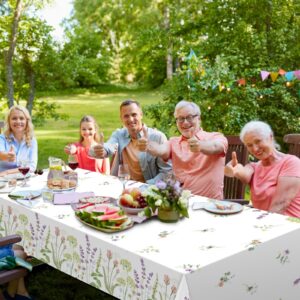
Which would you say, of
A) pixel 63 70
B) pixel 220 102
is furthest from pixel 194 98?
pixel 63 70

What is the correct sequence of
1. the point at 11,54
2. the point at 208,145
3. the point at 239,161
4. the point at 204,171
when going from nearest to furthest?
the point at 208,145 → the point at 204,171 → the point at 239,161 → the point at 11,54

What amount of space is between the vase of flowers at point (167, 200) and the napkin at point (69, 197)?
527 millimetres

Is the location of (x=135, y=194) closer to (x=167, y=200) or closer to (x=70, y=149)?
(x=167, y=200)

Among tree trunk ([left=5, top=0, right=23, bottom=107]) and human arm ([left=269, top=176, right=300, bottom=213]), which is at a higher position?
tree trunk ([left=5, top=0, right=23, bottom=107])

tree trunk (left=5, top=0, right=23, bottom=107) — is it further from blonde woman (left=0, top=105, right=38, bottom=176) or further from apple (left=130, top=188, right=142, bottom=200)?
apple (left=130, top=188, right=142, bottom=200)

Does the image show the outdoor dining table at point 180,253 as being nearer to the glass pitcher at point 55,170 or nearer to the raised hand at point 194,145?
the glass pitcher at point 55,170

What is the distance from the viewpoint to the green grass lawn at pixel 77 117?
9063 millimetres

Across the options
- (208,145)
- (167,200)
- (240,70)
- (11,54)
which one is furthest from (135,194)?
(11,54)

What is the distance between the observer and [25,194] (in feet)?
8.76

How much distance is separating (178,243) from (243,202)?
37.8 inches

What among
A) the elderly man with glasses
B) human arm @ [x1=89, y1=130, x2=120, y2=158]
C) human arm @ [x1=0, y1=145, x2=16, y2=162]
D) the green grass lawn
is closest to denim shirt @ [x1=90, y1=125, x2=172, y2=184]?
human arm @ [x1=89, y1=130, x2=120, y2=158]

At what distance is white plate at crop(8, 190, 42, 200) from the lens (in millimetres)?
2607

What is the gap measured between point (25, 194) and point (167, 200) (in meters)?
0.93

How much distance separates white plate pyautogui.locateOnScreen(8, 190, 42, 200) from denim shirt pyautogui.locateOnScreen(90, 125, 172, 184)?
2.99 ft
